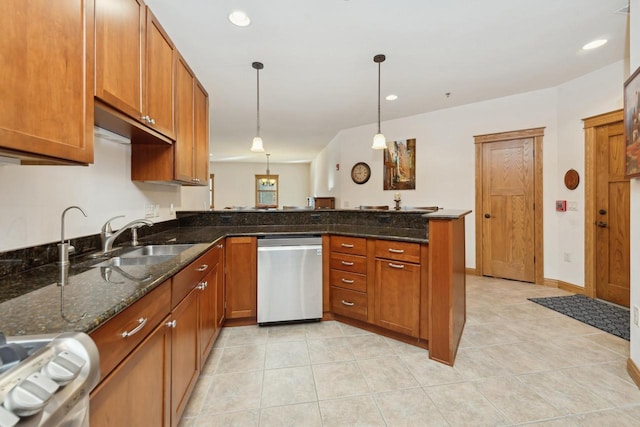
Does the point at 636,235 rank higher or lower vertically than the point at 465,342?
higher

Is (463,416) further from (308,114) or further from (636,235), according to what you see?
(308,114)

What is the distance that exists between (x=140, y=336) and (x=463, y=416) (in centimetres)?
169

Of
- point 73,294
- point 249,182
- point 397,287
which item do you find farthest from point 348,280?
point 249,182

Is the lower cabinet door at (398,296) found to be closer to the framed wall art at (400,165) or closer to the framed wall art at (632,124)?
the framed wall art at (632,124)

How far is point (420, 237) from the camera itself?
2.17 m

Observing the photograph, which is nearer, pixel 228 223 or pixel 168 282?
pixel 168 282

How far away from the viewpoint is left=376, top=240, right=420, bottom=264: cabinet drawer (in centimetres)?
Result: 213

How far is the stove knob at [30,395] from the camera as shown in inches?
16.1

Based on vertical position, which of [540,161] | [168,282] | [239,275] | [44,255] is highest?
[540,161]

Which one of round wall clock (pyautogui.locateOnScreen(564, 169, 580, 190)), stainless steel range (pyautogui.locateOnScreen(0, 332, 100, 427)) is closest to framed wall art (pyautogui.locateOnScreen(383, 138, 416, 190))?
round wall clock (pyautogui.locateOnScreen(564, 169, 580, 190))

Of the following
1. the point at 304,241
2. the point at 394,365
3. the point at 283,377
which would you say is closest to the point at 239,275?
the point at 304,241

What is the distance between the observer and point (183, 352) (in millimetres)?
1408

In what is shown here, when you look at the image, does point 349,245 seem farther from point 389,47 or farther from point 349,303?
point 389,47

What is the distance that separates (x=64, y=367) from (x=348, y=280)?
219cm
